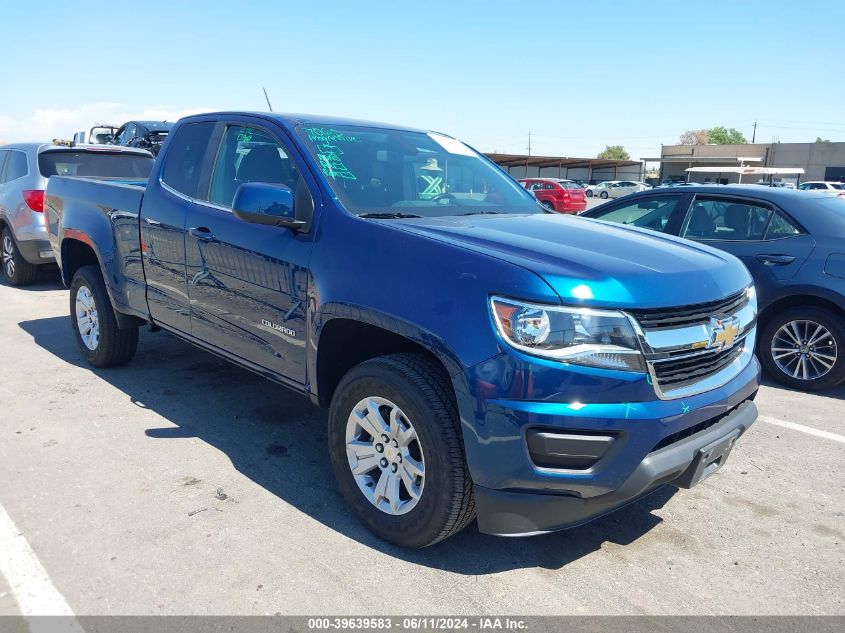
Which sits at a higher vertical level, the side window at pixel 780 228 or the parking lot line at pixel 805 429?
the side window at pixel 780 228

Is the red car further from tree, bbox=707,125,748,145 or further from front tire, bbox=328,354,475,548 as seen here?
tree, bbox=707,125,748,145

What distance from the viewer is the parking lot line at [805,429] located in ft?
14.9

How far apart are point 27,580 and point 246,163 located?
2.45 m

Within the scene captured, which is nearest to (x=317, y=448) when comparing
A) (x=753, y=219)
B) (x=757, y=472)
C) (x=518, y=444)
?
(x=518, y=444)

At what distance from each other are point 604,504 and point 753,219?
4.27m

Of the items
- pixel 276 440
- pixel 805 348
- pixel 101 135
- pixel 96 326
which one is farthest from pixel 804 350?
pixel 101 135

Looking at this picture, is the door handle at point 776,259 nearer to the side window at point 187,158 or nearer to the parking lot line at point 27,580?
the side window at point 187,158

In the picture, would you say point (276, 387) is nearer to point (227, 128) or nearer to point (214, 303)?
point (214, 303)

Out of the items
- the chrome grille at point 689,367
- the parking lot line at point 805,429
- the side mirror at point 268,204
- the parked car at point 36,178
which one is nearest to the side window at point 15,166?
the parked car at point 36,178

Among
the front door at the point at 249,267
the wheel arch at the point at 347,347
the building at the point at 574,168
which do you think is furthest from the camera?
the building at the point at 574,168

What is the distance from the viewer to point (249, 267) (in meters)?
3.65

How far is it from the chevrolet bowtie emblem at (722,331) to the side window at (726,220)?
3.25m

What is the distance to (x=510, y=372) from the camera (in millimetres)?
2479

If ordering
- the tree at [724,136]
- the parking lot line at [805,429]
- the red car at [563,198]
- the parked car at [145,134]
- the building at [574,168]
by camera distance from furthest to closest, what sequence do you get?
the tree at [724,136]
the building at [574,168]
the red car at [563,198]
the parked car at [145,134]
the parking lot line at [805,429]
